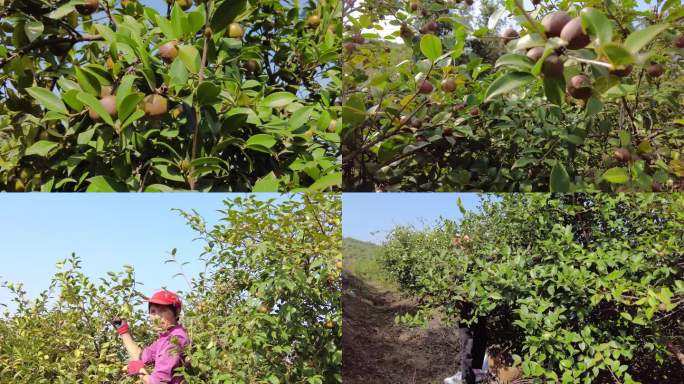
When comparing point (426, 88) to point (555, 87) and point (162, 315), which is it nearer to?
point (555, 87)

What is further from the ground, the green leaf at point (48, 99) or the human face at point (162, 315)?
the green leaf at point (48, 99)

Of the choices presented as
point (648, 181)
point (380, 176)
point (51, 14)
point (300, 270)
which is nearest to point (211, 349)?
point (300, 270)

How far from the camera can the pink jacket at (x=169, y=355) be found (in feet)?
5.34

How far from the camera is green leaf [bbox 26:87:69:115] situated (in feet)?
3.20

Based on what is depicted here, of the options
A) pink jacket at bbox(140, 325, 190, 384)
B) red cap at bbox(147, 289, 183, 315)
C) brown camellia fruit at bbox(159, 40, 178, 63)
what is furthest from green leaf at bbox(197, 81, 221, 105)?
red cap at bbox(147, 289, 183, 315)

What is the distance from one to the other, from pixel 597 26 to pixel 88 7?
3.09 feet

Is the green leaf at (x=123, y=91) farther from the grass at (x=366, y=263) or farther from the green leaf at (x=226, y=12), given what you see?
the grass at (x=366, y=263)

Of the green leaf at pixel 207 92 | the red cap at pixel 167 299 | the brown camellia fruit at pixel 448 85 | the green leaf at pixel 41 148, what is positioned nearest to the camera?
the green leaf at pixel 207 92

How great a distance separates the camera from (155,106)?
0.93 meters

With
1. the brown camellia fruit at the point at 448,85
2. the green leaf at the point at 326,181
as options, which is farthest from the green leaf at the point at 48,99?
the brown camellia fruit at the point at 448,85

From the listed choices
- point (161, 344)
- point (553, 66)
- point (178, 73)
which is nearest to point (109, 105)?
point (178, 73)

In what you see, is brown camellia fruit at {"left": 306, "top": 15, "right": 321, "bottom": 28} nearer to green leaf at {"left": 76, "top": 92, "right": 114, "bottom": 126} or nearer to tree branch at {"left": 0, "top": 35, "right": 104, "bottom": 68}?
tree branch at {"left": 0, "top": 35, "right": 104, "bottom": 68}

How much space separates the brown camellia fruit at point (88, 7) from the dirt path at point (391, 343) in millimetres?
1168

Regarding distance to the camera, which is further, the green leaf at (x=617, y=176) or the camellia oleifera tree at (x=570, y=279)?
the camellia oleifera tree at (x=570, y=279)
